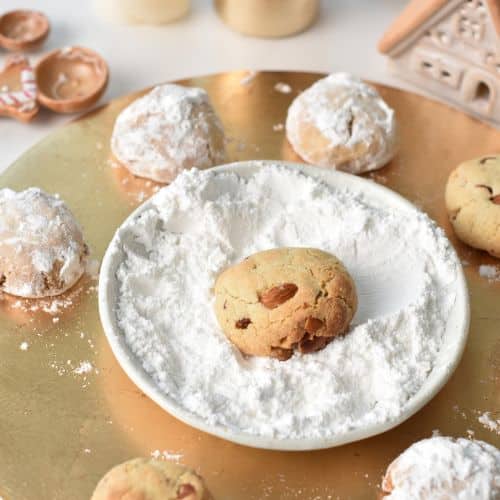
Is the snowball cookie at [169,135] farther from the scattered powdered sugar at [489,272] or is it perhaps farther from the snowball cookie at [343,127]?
the scattered powdered sugar at [489,272]

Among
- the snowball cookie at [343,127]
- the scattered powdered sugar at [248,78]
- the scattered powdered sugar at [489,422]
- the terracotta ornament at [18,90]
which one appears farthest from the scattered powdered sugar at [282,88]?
the scattered powdered sugar at [489,422]

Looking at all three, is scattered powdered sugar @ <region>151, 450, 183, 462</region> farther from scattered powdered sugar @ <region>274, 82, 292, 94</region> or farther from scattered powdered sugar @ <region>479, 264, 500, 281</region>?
scattered powdered sugar @ <region>274, 82, 292, 94</region>

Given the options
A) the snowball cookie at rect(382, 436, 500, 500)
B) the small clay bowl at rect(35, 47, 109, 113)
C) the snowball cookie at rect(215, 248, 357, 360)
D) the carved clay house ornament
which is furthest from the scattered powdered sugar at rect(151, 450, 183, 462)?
→ the carved clay house ornament

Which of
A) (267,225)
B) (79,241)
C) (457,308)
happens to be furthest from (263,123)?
(457,308)

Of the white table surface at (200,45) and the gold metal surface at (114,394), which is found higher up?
the white table surface at (200,45)

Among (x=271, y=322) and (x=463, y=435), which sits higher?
(x=271, y=322)

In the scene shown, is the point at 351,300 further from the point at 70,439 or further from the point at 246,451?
the point at 70,439

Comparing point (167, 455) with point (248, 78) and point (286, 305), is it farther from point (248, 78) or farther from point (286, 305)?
point (248, 78)
